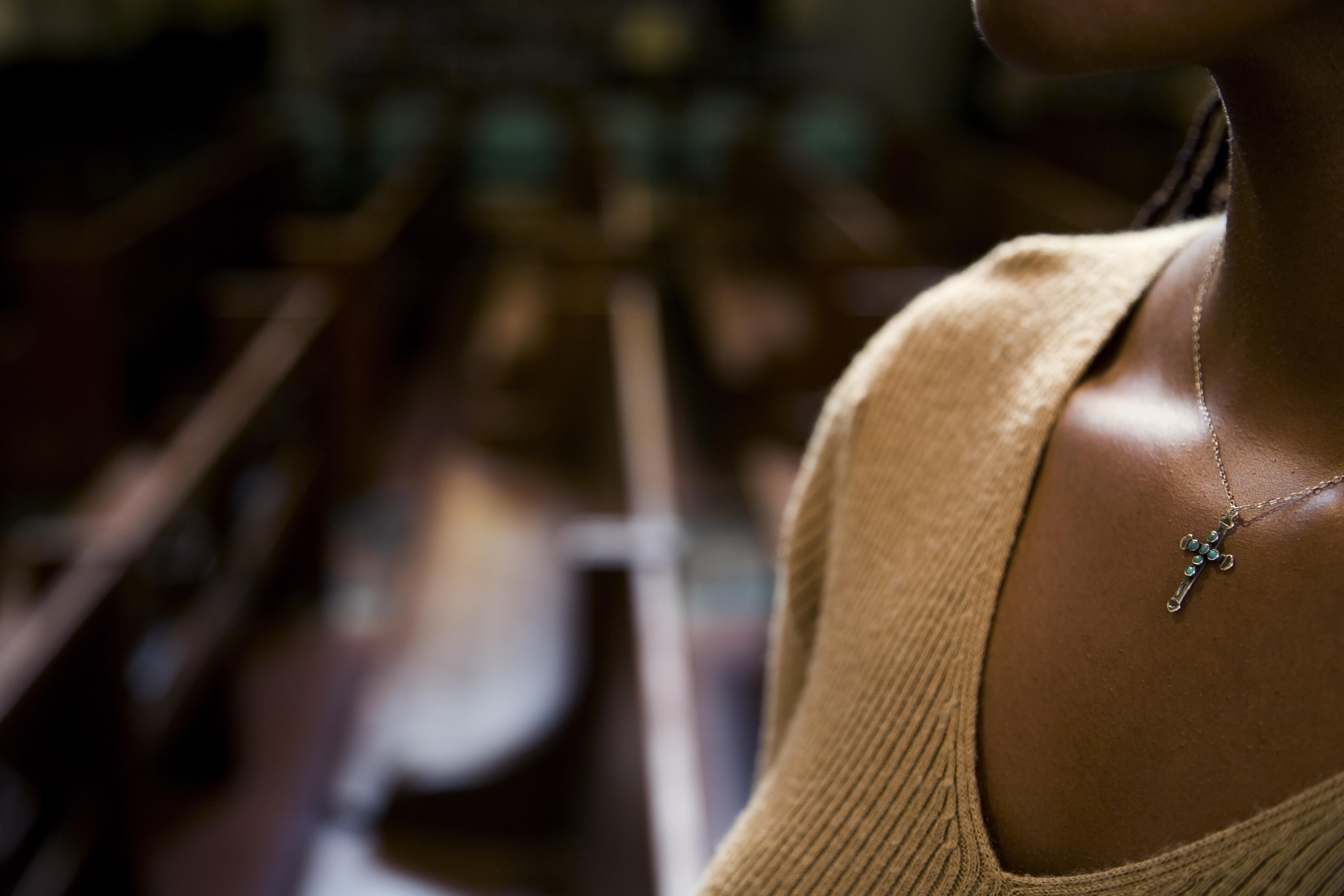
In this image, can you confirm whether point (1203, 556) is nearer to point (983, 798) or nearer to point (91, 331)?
point (983, 798)

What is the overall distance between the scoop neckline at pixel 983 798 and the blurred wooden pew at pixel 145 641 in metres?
1.42

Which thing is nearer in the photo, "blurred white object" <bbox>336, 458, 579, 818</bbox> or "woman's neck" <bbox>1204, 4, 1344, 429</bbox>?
"woman's neck" <bbox>1204, 4, 1344, 429</bbox>

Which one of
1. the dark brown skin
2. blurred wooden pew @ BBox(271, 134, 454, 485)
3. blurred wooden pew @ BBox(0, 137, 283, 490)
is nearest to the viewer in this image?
the dark brown skin

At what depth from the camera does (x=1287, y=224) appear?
49cm

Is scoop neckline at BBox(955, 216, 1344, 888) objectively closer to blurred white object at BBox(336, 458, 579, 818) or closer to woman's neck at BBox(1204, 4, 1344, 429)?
woman's neck at BBox(1204, 4, 1344, 429)

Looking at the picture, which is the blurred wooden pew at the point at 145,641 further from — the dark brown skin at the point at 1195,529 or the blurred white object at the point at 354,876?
the dark brown skin at the point at 1195,529

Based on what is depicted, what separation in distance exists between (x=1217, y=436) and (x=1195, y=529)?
4 cm

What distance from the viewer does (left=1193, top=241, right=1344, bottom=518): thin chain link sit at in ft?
1.56

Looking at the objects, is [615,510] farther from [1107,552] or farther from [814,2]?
[814,2]

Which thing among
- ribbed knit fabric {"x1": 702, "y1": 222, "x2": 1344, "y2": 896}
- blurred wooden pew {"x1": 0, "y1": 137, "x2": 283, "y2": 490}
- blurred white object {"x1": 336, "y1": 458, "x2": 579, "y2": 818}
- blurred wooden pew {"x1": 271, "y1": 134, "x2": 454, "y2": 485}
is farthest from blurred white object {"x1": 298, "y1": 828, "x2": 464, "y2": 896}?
blurred wooden pew {"x1": 0, "y1": 137, "x2": 283, "y2": 490}

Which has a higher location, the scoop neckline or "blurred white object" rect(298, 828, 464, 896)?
the scoop neckline

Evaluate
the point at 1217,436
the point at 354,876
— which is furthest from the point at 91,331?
the point at 1217,436

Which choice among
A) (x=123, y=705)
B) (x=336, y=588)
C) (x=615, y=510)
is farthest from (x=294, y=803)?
(x=336, y=588)

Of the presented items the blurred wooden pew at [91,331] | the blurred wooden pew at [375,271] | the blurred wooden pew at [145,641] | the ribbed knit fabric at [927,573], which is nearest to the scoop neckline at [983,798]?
the ribbed knit fabric at [927,573]
